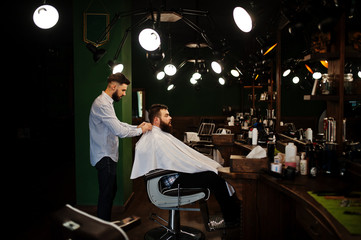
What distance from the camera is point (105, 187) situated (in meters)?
3.08

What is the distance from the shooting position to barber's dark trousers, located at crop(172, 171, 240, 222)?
2.75 m

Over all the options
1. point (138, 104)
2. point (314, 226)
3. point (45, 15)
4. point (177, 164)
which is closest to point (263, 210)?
point (314, 226)

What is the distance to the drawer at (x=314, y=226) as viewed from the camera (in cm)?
153

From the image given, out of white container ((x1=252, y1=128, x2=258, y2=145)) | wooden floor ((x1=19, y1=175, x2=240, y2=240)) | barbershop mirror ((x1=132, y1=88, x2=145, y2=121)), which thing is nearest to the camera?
wooden floor ((x1=19, y1=175, x2=240, y2=240))

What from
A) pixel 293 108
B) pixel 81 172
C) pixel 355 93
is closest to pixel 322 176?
pixel 355 93

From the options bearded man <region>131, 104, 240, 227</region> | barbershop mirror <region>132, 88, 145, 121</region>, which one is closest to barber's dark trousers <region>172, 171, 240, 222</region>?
bearded man <region>131, 104, 240, 227</region>

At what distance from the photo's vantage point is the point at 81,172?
4.04 m

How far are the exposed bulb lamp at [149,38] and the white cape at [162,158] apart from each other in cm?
89

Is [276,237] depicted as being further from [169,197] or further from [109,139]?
[109,139]

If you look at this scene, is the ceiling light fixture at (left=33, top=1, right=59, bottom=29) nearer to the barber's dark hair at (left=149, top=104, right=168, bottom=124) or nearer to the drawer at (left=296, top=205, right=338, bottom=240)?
the barber's dark hair at (left=149, top=104, right=168, bottom=124)

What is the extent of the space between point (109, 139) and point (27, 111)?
366 cm

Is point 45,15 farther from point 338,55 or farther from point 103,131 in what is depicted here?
point 338,55

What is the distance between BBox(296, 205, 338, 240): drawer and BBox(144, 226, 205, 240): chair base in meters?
1.14

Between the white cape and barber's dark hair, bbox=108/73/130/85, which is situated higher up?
barber's dark hair, bbox=108/73/130/85
